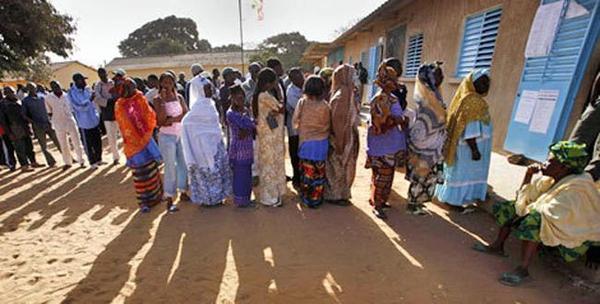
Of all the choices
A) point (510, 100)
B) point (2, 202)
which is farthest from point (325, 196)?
point (2, 202)

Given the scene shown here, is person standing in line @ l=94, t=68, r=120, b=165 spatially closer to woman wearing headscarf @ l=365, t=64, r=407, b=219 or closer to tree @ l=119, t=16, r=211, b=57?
woman wearing headscarf @ l=365, t=64, r=407, b=219

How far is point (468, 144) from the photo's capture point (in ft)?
11.4

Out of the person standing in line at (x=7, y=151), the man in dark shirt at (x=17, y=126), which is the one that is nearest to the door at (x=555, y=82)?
the man in dark shirt at (x=17, y=126)

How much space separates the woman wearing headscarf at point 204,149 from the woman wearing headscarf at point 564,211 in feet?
10.3

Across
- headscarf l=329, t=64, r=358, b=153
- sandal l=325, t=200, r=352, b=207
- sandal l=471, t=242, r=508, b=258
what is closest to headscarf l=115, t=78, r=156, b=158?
headscarf l=329, t=64, r=358, b=153

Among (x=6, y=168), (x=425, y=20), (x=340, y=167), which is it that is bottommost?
(x=6, y=168)

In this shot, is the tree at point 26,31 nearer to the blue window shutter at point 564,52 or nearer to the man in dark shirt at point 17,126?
the man in dark shirt at point 17,126

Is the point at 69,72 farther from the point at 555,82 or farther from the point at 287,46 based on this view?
the point at 555,82

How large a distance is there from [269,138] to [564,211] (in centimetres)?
284

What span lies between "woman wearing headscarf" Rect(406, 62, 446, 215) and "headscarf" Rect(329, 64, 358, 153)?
0.72 metres

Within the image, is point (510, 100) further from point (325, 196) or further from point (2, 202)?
point (2, 202)

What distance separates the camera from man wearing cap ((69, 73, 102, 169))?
5777 mm

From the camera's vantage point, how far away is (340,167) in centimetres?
395

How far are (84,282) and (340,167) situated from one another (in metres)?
2.84
